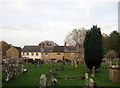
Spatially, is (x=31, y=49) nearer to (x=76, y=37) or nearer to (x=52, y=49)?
(x=52, y=49)

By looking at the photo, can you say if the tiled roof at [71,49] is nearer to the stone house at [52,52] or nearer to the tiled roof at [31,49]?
the stone house at [52,52]

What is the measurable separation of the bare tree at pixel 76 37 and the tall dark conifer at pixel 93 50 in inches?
1448

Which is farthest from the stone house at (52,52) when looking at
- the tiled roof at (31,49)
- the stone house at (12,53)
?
the stone house at (12,53)

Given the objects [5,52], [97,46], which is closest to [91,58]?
[97,46]

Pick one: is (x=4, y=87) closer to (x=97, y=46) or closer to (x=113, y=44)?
(x=97, y=46)

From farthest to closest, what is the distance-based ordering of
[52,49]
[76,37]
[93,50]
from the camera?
1. [52,49]
2. [76,37]
3. [93,50]

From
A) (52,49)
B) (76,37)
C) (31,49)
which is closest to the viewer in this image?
(76,37)

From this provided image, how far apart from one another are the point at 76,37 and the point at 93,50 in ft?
127

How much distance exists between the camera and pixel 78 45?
224 feet

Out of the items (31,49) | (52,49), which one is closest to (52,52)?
(52,49)

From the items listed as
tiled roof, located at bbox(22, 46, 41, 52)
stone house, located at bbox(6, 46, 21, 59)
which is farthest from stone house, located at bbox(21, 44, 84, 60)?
stone house, located at bbox(6, 46, 21, 59)

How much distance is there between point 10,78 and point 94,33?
15.2 m

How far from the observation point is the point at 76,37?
66.9 meters

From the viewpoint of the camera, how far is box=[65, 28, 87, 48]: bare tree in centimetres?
6631
